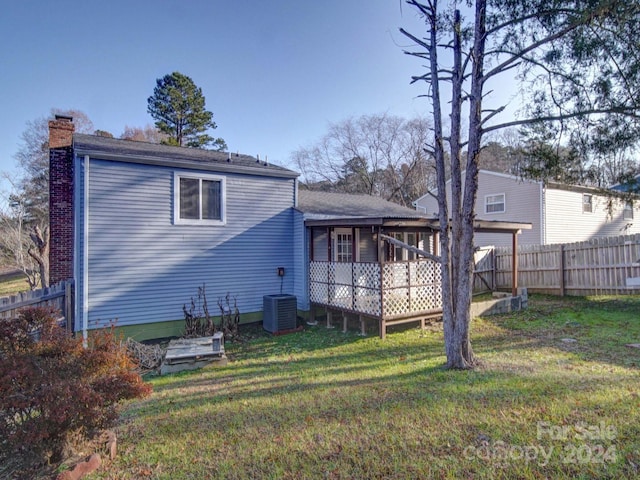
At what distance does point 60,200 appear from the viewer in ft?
27.5

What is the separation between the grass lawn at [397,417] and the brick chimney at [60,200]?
4.76 metres

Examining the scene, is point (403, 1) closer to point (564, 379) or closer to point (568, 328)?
point (564, 379)

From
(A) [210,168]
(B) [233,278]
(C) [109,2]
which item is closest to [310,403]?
(B) [233,278]

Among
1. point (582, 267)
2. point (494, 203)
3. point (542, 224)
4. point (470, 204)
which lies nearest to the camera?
point (470, 204)

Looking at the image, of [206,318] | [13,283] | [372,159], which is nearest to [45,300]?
[206,318]

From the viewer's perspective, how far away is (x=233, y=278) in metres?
9.08

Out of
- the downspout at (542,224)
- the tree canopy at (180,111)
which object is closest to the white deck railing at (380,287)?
the downspout at (542,224)

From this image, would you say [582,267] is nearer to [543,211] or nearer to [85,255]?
[543,211]

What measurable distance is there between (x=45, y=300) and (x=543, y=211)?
17340 millimetres

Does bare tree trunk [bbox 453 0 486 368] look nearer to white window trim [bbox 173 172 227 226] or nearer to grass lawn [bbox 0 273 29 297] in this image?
white window trim [bbox 173 172 227 226]

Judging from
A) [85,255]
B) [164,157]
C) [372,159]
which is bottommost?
[85,255]

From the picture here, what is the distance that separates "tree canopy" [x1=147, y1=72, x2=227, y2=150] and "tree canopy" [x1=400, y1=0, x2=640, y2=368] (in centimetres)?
2496

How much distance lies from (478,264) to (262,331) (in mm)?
9298

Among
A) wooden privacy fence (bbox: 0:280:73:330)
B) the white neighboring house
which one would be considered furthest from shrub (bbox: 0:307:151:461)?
the white neighboring house
